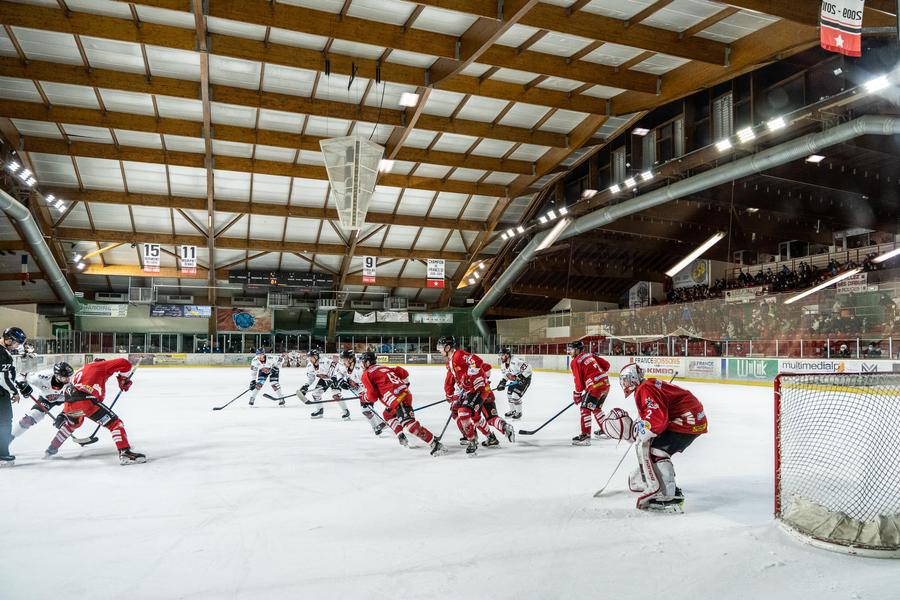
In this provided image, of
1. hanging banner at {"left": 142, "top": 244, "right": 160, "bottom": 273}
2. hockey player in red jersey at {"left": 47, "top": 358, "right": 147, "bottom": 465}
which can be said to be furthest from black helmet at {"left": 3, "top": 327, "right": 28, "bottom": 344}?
hanging banner at {"left": 142, "top": 244, "right": 160, "bottom": 273}

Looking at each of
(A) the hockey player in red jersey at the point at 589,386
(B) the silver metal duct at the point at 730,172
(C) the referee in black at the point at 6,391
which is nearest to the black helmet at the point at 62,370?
(C) the referee in black at the point at 6,391

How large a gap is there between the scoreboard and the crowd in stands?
668 inches

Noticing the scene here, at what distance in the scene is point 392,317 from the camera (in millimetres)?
33969

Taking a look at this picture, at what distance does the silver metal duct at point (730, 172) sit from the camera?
40.2 feet

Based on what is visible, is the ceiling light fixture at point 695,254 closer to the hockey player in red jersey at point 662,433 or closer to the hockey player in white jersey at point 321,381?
the hockey player in white jersey at point 321,381

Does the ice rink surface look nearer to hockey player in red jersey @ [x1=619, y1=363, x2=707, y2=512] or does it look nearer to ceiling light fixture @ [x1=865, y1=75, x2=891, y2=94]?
hockey player in red jersey @ [x1=619, y1=363, x2=707, y2=512]

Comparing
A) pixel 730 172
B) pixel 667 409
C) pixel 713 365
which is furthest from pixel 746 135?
pixel 667 409

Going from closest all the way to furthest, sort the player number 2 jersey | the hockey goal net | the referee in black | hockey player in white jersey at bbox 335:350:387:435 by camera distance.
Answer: the hockey goal net < the player number 2 jersey < the referee in black < hockey player in white jersey at bbox 335:350:387:435

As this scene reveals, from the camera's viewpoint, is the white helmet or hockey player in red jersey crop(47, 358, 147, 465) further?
hockey player in red jersey crop(47, 358, 147, 465)

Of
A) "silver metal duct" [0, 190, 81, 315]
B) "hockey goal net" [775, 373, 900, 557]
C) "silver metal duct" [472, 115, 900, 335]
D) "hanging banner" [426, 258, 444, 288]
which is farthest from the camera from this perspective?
"hanging banner" [426, 258, 444, 288]

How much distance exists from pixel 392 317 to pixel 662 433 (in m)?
30.1

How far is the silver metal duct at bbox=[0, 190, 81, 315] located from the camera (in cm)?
1970

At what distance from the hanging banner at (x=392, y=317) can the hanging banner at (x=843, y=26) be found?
2805 cm

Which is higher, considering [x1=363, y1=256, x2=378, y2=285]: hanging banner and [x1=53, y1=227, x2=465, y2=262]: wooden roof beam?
[x1=53, y1=227, x2=465, y2=262]: wooden roof beam
